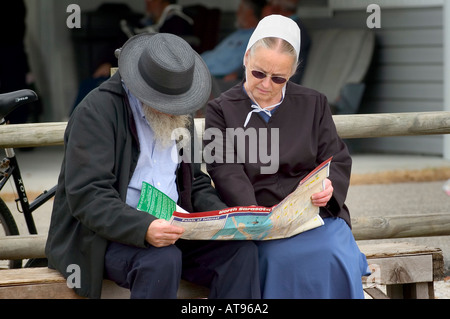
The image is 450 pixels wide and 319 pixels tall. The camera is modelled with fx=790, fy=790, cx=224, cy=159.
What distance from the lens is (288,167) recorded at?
10.4 ft

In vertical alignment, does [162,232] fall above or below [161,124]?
below

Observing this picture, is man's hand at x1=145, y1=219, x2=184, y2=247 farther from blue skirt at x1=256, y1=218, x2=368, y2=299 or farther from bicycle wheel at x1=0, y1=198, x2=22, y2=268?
bicycle wheel at x1=0, y1=198, x2=22, y2=268

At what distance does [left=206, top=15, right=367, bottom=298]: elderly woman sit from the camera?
2934 millimetres

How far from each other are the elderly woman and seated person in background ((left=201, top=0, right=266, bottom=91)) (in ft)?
14.9

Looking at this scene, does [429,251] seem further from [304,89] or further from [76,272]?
[76,272]

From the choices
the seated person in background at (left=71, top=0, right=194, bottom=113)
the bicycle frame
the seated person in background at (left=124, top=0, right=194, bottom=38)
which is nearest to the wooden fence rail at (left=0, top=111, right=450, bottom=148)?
the bicycle frame

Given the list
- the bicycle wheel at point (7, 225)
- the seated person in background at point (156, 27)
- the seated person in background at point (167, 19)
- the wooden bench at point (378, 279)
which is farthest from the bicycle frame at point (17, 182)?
the seated person in background at point (167, 19)

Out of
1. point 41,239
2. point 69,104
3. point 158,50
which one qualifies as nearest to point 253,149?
point 158,50

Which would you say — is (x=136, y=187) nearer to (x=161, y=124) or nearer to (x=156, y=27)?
(x=161, y=124)

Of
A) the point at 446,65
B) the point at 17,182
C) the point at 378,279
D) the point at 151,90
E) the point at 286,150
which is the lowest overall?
the point at 378,279

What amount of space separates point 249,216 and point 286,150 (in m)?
0.53

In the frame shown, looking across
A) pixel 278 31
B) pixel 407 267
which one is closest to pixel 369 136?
pixel 407 267

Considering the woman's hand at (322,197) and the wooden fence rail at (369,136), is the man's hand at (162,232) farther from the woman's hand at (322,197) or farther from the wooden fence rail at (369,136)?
the wooden fence rail at (369,136)

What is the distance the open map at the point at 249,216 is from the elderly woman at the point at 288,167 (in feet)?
0.19
